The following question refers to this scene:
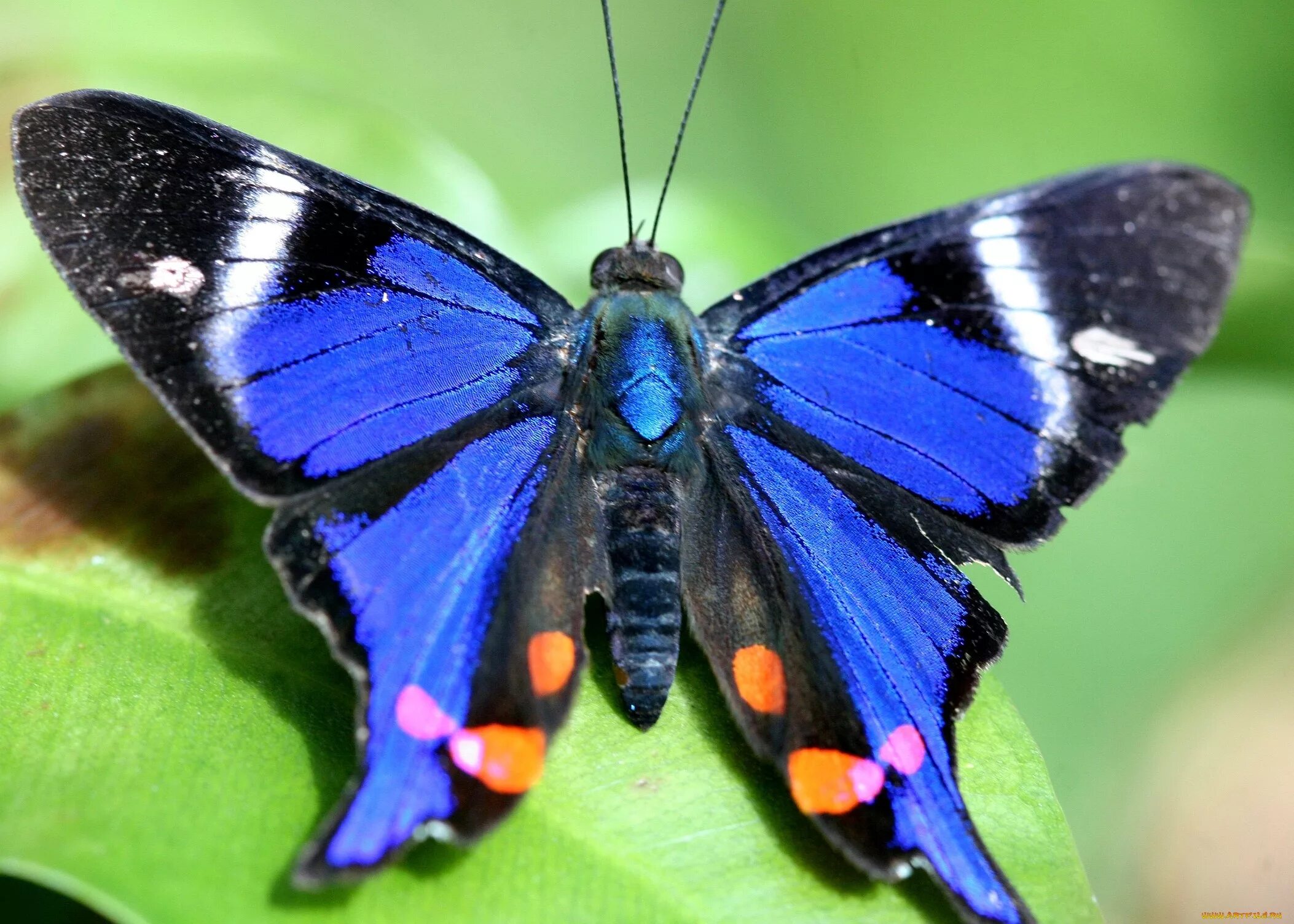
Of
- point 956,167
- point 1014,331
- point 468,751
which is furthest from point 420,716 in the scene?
point 956,167

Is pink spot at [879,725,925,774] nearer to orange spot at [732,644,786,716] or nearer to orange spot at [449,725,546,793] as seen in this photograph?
orange spot at [732,644,786,716]

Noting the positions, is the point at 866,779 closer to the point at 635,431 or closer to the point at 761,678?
the point at 761,678

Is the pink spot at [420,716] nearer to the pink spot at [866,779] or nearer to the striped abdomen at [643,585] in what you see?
the striped abdomen at [643,585]

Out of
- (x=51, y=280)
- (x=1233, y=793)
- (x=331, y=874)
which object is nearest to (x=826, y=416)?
(x=331, y=874)

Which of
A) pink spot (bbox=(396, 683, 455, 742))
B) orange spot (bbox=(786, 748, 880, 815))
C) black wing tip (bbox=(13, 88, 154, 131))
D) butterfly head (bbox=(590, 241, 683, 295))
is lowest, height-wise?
pink spot (bbox=(396, 683, 455, 742))

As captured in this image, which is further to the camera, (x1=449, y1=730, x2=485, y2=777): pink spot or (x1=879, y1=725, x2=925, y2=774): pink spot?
(x1=879, y1=725, x2=925, y2=774): pink spot

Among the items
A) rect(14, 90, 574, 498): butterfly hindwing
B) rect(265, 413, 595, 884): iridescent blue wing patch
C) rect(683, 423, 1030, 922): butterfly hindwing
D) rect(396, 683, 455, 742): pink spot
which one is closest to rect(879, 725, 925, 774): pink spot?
rect(683, 423, 1030, 922): butterfly hindwing
